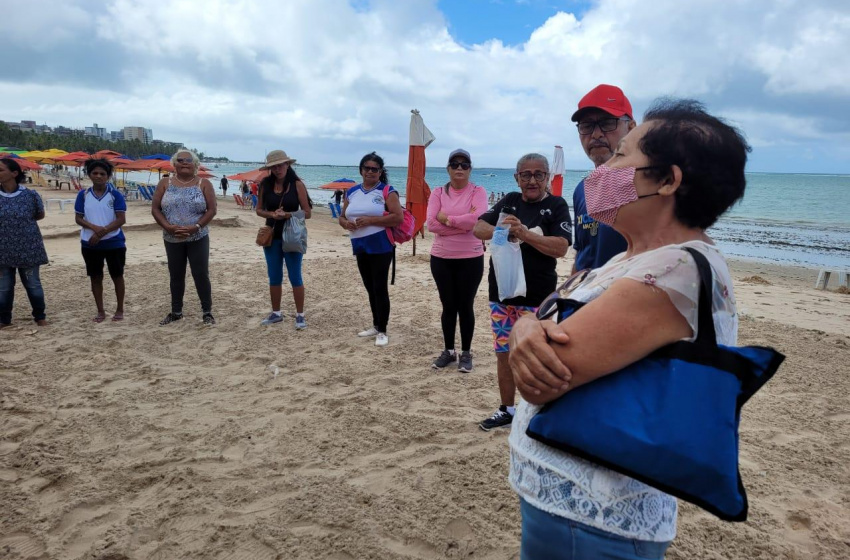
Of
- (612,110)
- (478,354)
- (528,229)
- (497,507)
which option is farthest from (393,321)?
(612,110)

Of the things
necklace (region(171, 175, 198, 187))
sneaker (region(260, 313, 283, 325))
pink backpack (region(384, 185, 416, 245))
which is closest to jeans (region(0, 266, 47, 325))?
necklace (region(171, 175, 198, 187))

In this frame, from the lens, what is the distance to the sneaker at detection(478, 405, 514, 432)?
3305 mm

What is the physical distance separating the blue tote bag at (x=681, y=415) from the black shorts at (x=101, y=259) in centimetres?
577

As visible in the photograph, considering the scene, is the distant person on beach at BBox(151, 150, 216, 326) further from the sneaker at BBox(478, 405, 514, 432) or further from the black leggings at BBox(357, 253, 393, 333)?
the sneaker at BBox(478, 405, 514, 432)

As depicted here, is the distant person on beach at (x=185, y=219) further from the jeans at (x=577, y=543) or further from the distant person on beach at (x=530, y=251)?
the jeans at (x=577, y=543)

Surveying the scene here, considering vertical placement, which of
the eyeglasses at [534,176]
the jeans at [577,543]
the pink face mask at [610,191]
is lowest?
the jeans at [577,543]

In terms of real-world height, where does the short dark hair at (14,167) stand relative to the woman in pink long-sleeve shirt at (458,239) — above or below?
above

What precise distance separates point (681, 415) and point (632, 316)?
7.7 inches

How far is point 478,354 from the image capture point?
16.0 feet

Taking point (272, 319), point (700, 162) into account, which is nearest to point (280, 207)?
point (272, 319)

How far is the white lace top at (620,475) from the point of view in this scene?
94 centimetres

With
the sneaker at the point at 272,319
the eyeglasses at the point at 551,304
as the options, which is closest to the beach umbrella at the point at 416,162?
the sneaker at the point at 272,319

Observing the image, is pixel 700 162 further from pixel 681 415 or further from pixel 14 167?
pixel 14 167

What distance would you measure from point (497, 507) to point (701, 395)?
1.90 meters
